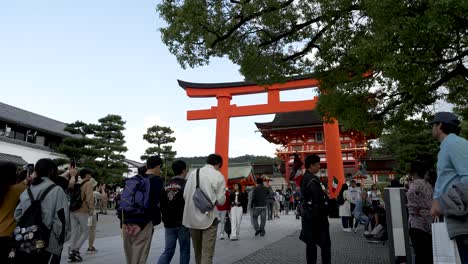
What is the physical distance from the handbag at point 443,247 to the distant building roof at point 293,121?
75.7 feet

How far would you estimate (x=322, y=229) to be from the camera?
4.22 m

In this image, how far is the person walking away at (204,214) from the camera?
153 inches

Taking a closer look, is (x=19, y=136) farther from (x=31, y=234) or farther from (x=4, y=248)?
(x=31, y=234)

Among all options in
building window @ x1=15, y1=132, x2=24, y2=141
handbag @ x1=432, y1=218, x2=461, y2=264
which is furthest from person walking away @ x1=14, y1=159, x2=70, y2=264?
building window @ x1=15, y1=132, x2=24, y2=141

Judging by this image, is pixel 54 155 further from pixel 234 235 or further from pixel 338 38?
pixel 338 38

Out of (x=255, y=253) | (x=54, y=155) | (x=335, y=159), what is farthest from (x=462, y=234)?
(x=54, y=155)

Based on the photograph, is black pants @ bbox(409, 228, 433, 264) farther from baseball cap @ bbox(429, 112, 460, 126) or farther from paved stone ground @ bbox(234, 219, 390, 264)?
baseball cap @ bbox(429, 112, 460, 126)

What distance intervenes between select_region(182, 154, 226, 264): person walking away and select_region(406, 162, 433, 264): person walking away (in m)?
2.28

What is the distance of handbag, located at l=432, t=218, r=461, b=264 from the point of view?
7.06ft

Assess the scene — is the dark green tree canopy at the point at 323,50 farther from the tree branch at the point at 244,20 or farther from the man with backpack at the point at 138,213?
the man with backpack at the point at 138,213

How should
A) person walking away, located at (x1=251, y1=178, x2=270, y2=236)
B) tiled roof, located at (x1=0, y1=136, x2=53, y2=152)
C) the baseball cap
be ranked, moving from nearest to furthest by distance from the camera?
the baseball cap < person walking away, located at (x1=251, y1=178, x2=270, y2=236) < tiled roof, located at (x1=0, y1=136, x2=53, y2=152)

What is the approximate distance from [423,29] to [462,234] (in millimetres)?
3280

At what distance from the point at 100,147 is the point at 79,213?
68.3 ft

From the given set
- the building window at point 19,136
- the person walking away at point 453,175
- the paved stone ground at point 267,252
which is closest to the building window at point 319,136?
the paved stone ground at point 267,252
